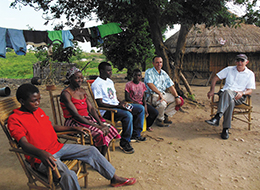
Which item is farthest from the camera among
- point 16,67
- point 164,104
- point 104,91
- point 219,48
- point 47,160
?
point 16,67

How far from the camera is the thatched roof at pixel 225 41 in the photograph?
12.5 metres

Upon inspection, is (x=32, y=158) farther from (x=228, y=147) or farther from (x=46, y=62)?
(x=46, y=62)

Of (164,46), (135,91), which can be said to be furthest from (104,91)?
(164,46)

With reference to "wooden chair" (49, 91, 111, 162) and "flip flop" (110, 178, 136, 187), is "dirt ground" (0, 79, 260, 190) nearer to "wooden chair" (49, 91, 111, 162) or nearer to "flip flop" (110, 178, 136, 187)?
"flip flop" (110, 178, 136, 187)

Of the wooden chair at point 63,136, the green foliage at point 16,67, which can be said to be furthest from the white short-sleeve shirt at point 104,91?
the green foliage at point 16,67

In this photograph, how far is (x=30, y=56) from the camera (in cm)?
2948

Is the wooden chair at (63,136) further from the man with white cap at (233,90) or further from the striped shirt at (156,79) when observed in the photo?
the man with white cap at (233,90)

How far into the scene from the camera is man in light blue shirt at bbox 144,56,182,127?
15.9 feet

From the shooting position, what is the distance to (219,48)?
1258 centimetres

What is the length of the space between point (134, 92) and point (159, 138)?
1.11 metres

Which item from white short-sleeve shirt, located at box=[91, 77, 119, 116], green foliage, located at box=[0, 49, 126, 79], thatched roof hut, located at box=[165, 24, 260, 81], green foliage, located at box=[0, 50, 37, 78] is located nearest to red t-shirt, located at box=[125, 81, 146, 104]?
white short-sleeve shirt, located at box=[91, 77, 119, 116]

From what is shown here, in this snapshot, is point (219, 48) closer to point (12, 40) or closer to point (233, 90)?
point (233, 90)

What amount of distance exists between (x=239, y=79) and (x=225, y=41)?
30.2 ft

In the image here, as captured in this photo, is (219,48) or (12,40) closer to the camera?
(12,40)
